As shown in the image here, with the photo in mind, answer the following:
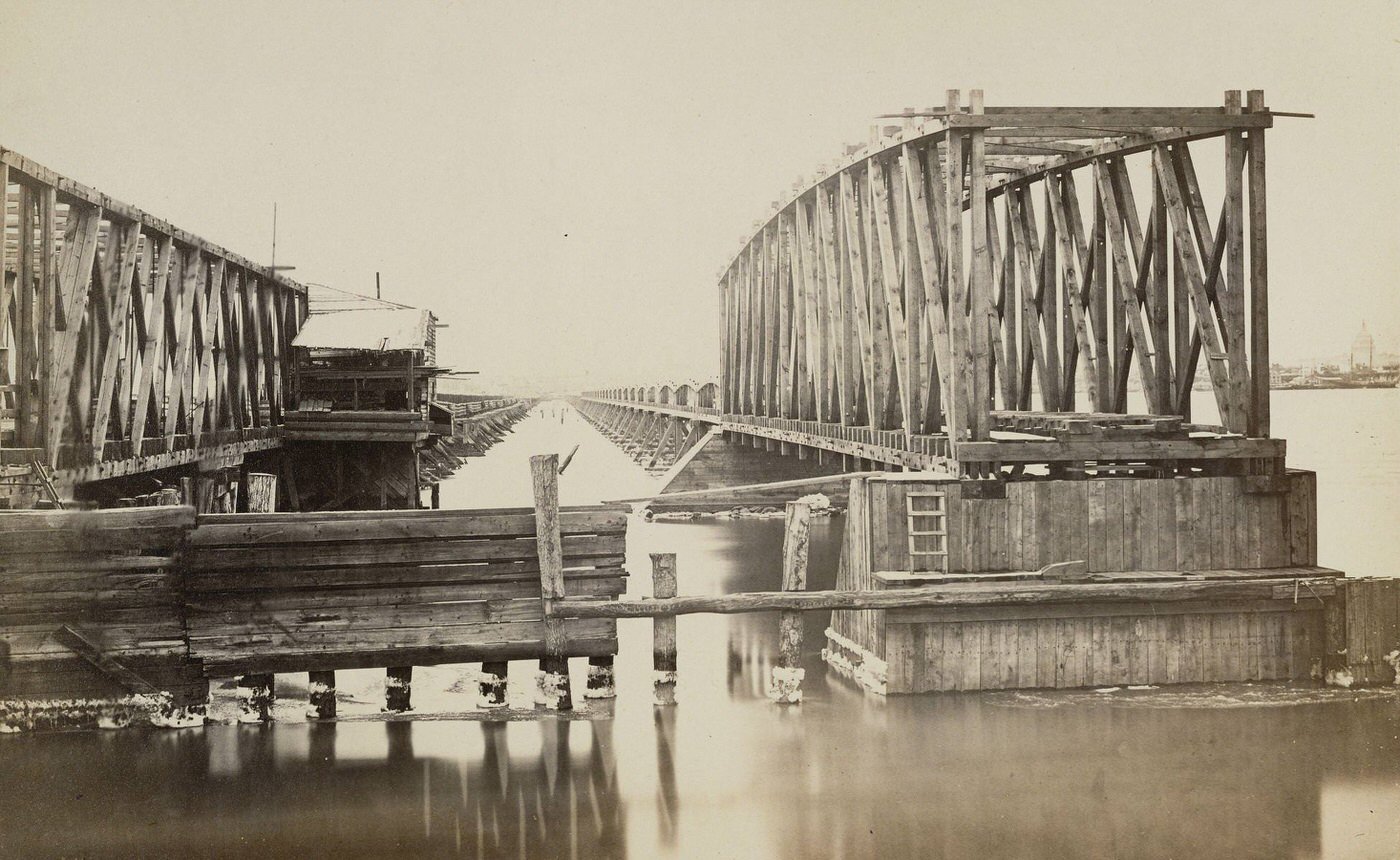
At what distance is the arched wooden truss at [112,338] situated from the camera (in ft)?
48.1

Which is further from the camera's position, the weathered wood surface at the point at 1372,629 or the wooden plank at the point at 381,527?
the weathered wood surface at the point at 1372,629

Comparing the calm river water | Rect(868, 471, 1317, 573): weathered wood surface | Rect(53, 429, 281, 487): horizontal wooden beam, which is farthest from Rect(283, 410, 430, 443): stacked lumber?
Rect(868, 471, 1317, 573): weathered wood surface

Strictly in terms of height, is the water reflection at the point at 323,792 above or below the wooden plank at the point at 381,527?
below

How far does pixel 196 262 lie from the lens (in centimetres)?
2170

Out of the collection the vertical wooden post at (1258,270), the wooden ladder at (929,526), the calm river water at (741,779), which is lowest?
the calm river water at (741,779)

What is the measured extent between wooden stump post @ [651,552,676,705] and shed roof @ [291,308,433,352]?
16.5 metres

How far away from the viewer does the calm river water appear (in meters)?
9.85

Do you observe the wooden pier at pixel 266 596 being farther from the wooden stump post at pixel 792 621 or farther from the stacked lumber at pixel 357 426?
the stacked lumber at pixel 357 426

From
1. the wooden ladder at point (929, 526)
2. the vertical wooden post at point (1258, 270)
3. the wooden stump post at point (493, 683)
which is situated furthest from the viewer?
the vertical wooden post at point (1258, 270)

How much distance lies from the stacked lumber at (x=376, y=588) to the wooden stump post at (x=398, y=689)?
1.56 ft

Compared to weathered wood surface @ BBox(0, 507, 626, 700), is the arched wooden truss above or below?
above

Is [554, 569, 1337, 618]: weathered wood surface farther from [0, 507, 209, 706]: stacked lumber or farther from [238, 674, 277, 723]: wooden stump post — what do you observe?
[0, 507, 209, 706]: stacked lumber

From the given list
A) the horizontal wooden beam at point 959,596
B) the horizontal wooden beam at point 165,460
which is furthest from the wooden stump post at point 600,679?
the horizontal wooden beam at point 165,460

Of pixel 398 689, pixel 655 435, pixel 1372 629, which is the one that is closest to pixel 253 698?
pixel 398 689
